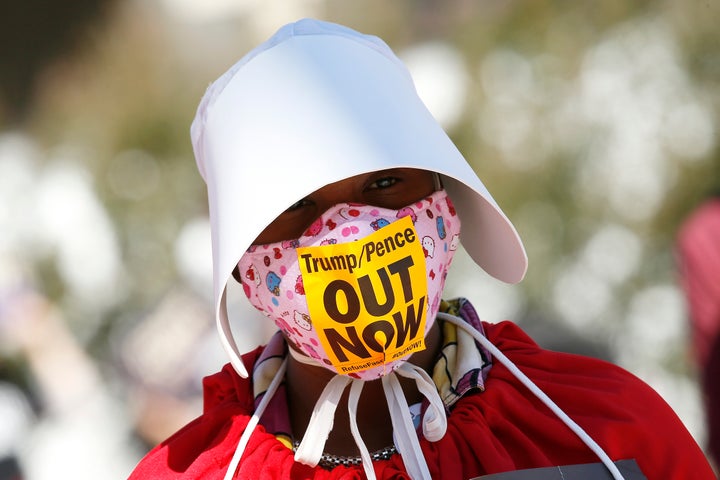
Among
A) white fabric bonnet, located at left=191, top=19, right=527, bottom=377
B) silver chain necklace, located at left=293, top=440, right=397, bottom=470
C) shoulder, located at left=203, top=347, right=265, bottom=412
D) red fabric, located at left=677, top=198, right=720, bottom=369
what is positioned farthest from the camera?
red fabric, located at left=677, top=198, right=720, bottom=369

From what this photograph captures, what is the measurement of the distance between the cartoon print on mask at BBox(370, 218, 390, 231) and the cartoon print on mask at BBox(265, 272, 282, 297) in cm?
21

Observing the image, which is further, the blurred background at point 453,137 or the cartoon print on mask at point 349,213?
the blurred background at point 453,137

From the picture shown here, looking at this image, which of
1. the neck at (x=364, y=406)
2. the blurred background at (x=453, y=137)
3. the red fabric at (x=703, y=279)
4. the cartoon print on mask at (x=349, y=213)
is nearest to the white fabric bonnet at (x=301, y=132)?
the cartoon print on mask at (x=349, y=213)

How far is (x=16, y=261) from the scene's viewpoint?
505 cm

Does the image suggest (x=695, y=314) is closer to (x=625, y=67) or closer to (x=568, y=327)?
(x=568, y=327)

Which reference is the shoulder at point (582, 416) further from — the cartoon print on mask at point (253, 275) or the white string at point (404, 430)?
the cartoon print on mask at point (253, 275)

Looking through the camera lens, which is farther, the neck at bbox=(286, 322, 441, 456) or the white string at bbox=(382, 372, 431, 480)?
the neck at bbox=(286, 322, 441, 456)

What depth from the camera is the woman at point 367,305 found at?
5.53 ft

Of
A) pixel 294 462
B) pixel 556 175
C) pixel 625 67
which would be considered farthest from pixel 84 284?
pixel 294 462

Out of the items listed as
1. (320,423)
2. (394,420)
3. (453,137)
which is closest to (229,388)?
(320,423)

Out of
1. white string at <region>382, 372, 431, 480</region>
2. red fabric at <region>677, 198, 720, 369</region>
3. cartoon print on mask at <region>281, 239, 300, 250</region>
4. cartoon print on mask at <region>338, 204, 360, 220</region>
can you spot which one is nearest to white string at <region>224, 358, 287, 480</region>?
white string at <region>382, 372, 431, 480</region>

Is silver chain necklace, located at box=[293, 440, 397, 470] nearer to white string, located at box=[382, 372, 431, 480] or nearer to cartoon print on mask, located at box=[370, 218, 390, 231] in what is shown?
white string, located at box=[382, 372, 431, 480]

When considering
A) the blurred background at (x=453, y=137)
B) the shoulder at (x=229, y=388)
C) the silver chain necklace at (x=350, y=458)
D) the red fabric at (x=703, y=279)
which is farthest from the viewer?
the blurred background at (x=453, y=137)

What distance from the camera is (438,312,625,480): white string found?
1.70m
